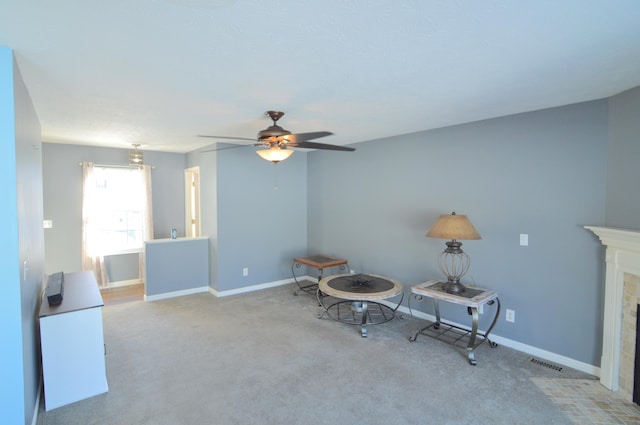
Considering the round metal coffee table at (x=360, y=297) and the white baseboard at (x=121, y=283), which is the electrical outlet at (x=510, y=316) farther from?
the white baseboard at (x=121, y=283)

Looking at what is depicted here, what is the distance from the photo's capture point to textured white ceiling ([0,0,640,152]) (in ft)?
4.79

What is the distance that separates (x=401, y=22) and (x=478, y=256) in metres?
2.83

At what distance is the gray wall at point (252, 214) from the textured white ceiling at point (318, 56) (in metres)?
1.82

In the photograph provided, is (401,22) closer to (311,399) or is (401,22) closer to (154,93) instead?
(154,93)

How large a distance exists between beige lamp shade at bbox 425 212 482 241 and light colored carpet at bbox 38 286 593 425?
3.87ft

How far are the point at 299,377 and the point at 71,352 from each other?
1812mm

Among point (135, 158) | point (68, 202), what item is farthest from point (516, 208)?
point (68, 202)

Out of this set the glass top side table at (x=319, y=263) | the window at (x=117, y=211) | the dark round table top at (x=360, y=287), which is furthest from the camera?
the window at (x=117, y=211)

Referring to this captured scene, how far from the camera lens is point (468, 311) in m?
3.35

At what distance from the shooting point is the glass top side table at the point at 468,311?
3080mm

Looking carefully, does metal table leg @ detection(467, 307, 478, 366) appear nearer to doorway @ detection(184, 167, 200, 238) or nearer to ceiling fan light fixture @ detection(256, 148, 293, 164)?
ceiling fan light fixture @ detection(256, 148, 293, 164)

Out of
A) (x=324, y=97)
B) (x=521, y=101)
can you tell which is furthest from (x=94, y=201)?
(x=521, y=101)

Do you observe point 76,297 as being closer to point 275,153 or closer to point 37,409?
point 37,409

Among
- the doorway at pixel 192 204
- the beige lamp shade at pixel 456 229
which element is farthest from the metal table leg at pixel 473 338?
the doorway at pixel 192 204
